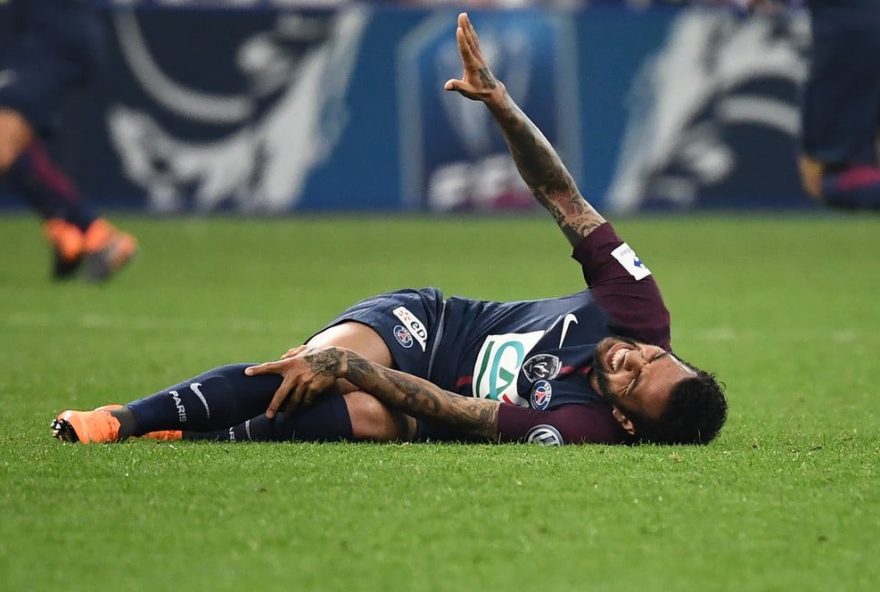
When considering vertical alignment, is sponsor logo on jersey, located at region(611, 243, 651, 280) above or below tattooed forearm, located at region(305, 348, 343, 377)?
above

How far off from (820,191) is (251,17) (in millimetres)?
10409

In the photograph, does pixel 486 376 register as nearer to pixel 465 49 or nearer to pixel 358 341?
pixel 358 341

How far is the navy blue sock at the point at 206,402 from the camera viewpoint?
5.11 metres

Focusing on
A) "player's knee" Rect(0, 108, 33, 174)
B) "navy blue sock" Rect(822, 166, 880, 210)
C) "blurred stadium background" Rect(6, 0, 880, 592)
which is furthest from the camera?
"player's knee" Rect(0, 108, 33, 174)

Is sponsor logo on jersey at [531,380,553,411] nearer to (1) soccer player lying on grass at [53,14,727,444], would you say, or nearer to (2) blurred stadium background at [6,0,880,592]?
(1) soccer player lying on grass at [53,14,727,444]

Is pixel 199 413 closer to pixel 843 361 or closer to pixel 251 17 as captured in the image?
pixel 843 361

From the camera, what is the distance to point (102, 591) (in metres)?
3.46

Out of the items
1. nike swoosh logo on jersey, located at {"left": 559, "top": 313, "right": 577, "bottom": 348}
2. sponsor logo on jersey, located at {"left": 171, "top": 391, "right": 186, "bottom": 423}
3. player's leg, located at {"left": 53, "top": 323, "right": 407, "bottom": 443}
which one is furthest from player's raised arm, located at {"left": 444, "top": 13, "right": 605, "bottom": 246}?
sponsor logo on jersey, located at {"left": 171, "top": 391, "right": 186, "bottom": 423}

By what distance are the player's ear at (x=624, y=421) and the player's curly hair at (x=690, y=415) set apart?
2cm

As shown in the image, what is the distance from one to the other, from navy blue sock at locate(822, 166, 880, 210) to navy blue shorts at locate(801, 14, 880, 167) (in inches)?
2.8

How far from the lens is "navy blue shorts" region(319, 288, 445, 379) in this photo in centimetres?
542

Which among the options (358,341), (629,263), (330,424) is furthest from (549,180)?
(330,424)

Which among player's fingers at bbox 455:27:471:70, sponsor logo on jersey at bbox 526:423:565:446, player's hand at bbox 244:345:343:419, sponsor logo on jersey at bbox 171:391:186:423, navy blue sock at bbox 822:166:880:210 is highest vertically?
player's fingers at bbox 455:27:471:70

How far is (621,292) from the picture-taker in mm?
5418
